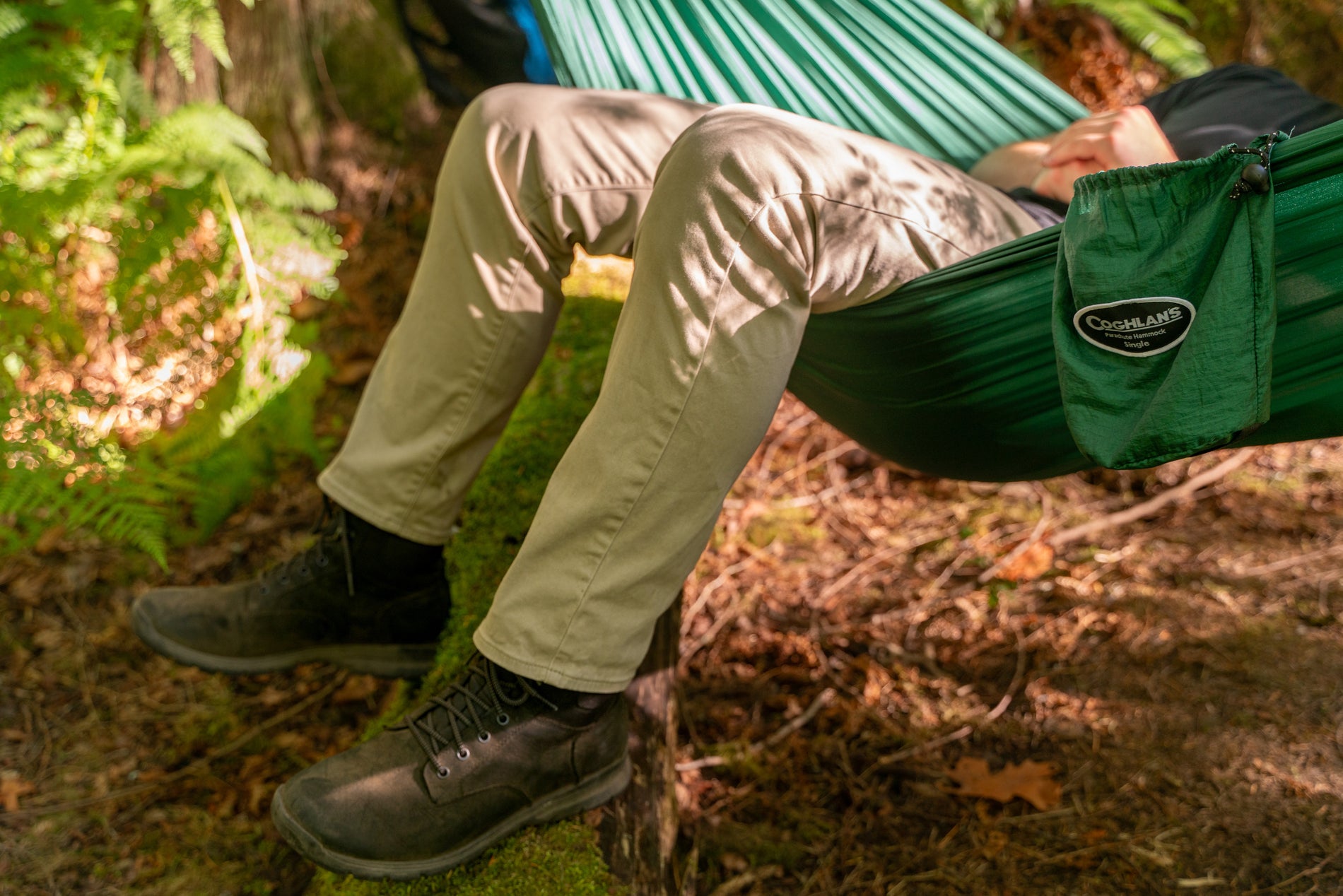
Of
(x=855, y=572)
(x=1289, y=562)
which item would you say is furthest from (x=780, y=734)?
(x=1289, y=562)

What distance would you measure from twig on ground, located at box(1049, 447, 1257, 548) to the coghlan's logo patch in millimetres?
1265

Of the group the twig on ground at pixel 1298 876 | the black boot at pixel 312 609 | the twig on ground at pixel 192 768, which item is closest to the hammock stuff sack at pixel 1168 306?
the twig on ground at pixel 1298 876

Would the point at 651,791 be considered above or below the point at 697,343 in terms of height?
below

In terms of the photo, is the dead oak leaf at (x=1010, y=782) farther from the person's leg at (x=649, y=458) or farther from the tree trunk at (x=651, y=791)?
the person's leg at (x=649, y=458)

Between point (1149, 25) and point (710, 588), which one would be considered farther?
point (1149, 25)

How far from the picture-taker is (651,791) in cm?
131

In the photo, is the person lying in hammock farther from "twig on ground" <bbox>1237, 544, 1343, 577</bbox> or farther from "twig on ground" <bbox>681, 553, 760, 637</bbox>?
"twig on ground" <bbox>1237, 544, 1343, 577</bbox>

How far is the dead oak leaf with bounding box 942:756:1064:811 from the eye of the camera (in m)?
1.42

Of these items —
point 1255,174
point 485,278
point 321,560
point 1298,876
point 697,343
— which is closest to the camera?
point 1255,174

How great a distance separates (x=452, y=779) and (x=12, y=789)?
3.31 ft

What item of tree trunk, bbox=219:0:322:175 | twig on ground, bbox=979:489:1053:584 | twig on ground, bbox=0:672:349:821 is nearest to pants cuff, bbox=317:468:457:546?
twig on ground, bbox=0:672:349:821

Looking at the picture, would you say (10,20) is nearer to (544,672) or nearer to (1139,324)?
(544,672)

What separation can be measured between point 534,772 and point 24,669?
4.39 ft

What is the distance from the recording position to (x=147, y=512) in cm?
174
